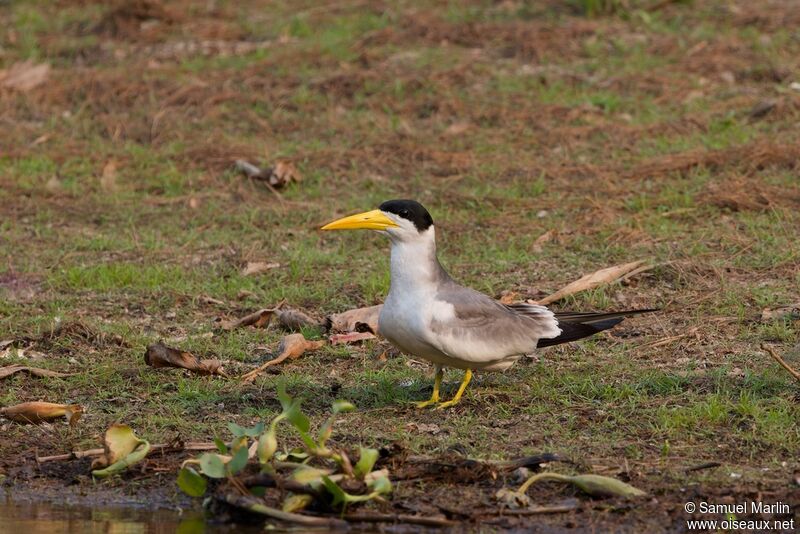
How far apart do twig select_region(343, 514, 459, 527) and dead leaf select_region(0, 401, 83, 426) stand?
1.73 m

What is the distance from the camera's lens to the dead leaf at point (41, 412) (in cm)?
616

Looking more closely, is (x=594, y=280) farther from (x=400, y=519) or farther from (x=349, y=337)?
(x=400, y=519)

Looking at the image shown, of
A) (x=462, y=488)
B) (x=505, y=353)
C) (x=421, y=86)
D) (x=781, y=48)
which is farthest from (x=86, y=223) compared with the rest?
(x=781, y=48)

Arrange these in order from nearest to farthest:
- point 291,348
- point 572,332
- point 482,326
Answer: point 482,326 < point 572,332 < point 291,348

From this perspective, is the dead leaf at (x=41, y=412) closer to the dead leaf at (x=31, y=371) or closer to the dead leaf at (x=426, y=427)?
the dead leaf at (x=31, y=371)

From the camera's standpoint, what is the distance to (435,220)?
9547 mm

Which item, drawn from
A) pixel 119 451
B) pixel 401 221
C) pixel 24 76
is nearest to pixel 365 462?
pixel 119 451

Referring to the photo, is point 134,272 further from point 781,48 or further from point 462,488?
point 781,48

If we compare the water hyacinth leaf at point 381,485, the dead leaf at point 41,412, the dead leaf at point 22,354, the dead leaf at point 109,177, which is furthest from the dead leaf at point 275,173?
the water hyacinth leaf at point 381,485

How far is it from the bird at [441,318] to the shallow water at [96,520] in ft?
4.54

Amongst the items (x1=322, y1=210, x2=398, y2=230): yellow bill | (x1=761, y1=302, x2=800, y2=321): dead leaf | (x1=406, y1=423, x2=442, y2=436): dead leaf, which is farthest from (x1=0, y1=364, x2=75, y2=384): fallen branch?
(x1=761, y1=302, x2=800, y2=321): dead leaf

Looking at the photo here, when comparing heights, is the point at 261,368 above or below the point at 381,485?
below

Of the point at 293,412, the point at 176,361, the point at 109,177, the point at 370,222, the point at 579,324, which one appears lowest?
the point at 109,177

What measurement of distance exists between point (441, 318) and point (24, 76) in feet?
25.8
